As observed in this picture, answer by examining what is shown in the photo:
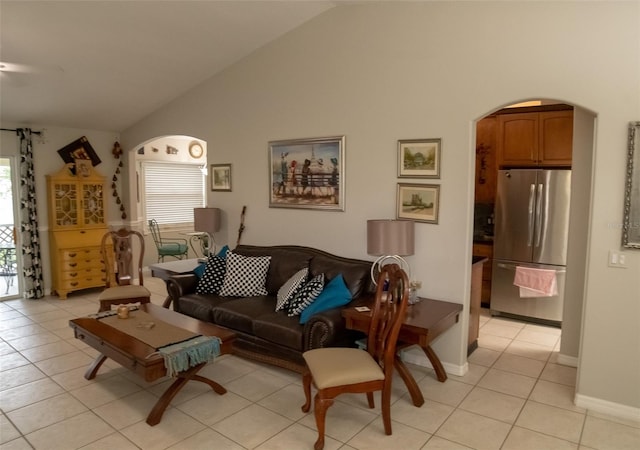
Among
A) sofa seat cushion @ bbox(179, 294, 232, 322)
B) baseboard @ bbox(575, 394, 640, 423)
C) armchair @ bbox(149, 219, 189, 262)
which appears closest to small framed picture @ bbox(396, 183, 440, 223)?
baseboard @ bbox(575, 394, 640, 423)

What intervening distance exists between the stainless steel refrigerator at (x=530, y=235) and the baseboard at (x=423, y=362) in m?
1.75

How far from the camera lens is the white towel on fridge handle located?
480cm

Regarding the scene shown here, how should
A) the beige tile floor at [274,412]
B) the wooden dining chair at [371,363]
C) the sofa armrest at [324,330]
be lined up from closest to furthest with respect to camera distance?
1. the wooden dining chair at [371,363]
2. the beige tile floor at [274,412]
3. the sofa armrest at [324,330]

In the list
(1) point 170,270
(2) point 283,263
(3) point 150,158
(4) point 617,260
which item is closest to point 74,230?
(3) point 150,158

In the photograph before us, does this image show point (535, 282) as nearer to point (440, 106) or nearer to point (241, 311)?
point (440, 106)

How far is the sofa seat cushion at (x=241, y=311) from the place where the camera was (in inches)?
150

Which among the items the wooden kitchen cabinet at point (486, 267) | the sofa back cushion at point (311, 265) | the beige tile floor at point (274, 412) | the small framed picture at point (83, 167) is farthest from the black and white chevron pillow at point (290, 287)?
the small framed picture at point (83, 167)

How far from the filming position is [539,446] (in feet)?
8.68

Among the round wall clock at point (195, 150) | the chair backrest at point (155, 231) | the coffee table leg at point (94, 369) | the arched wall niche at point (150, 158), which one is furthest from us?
the round wall clock at point (195, 150)

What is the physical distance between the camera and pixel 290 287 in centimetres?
392

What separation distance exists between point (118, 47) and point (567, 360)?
17.1 ft

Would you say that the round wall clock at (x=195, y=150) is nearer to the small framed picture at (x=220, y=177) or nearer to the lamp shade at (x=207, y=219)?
the small framed picture at (x=220, y=177)

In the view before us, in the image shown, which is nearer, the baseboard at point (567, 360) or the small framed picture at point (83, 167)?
the baseboard at point (567, 360)

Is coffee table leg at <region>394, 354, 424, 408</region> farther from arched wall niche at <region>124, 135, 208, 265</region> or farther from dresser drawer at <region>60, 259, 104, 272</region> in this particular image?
dresser drawer at <region>60, 259, 104, 272</region>
